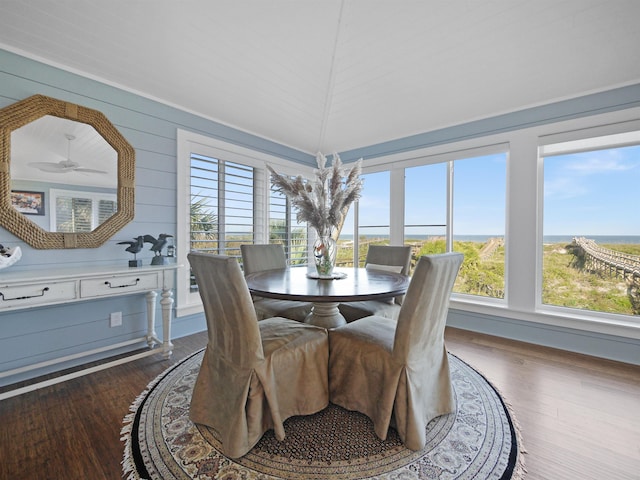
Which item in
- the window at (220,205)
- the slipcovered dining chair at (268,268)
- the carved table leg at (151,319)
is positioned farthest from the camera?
the window at (220,205)

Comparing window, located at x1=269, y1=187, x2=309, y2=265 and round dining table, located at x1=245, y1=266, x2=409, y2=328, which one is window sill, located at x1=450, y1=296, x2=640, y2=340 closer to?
round dining table, located at x1=245, y1=266, x2=409, y2=328

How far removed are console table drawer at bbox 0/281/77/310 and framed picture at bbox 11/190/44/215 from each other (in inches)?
27.6

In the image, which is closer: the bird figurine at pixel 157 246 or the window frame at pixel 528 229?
the bird figurine at pixel 157 246

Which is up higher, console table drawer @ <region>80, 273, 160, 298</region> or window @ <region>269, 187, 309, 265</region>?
window @ <region>269, 187, 309, 265</region>

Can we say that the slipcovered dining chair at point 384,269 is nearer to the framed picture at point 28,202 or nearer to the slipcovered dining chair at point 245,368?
the slipcovered dining chair at point 245,368

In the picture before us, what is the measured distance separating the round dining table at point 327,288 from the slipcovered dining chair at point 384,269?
7.5 inches

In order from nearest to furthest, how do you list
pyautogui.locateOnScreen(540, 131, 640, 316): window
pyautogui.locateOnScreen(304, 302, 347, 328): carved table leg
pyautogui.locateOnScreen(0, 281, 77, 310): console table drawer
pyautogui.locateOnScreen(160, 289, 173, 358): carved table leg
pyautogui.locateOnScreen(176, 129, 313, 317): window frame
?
1. pyautogui.locateOnScreen(0, 281, 77, 310): console table drawer
2. pyautogui.locateOnScreen(304, 302, 347, 328): carved table leg
3. pyautogui.locateOnScreen(160, 289, 173, 358): carved table leg
4. pyautogui.locateOnScreen(540, 131, 640, 316): window
5. pyautogui.locateOnScreen(176, 129, 313, 317): window frame

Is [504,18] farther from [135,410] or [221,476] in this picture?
[135,410]

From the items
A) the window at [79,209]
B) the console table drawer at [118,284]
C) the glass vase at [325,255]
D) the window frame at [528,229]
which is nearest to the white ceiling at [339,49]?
the window frame at [528,229]

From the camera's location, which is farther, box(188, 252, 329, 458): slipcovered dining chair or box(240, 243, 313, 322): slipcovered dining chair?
box(240, 243, 313, 322): slipcovered dining chair

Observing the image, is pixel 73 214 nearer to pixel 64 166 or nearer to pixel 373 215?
pixel 64 166

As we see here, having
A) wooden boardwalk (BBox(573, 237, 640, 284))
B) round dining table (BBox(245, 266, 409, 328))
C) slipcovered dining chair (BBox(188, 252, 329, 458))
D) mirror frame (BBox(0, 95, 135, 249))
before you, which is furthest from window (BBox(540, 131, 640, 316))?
mirror frame (BBox(0, 95, 135, 249))

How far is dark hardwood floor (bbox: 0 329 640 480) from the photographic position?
4.43ft

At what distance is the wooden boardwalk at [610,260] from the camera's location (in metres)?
2.68
